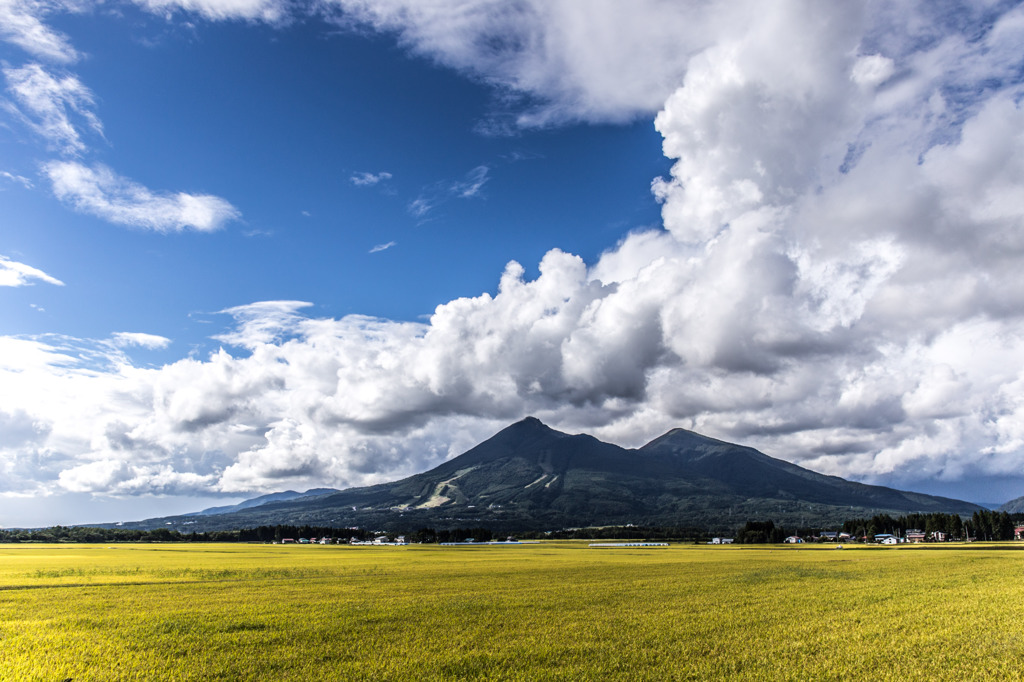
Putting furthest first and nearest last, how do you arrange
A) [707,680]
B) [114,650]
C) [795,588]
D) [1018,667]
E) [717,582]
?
[717,582] < [795,588] < [114,650] < [1018,667] < [707,680]

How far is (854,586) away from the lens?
42688mm

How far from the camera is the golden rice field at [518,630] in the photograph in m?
20.3

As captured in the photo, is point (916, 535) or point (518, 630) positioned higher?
point (518, 630)

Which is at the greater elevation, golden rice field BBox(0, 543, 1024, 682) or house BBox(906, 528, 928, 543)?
golden rice field BBox(0, 543, 1024, 682)

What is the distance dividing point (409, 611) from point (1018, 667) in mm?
26717

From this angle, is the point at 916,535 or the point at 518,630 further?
the point at 916,535

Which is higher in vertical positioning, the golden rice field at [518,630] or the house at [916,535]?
the golden rice field at [518,630]

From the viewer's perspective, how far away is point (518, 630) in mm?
26344

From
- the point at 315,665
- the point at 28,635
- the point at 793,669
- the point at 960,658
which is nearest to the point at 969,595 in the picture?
the point at 960,658

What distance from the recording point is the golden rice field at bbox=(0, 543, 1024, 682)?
66.7 ft

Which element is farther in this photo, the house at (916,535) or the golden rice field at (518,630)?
the house at (916,535)

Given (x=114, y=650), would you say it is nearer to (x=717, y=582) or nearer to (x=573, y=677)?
(x=573, y=677)

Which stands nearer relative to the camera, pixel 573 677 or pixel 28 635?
pixel 573 677

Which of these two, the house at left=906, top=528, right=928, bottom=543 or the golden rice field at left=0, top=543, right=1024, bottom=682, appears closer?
the golden rice field at left=0, top=543, right=1024, bottom=682
